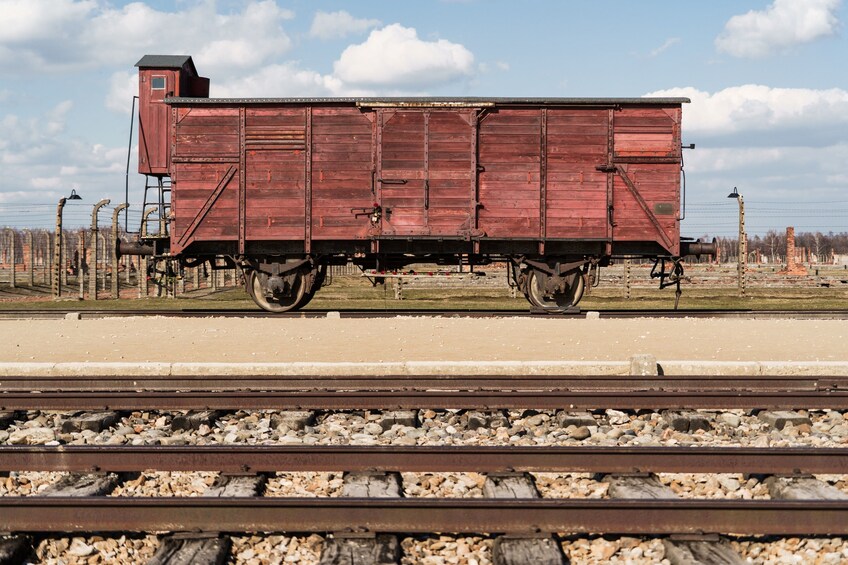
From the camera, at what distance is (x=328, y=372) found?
9.91m

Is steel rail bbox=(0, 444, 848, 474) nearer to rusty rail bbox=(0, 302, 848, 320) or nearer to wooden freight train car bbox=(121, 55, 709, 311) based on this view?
rusty rail bbox=(0, 302, 848, 320)

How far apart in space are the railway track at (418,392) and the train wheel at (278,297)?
771cm

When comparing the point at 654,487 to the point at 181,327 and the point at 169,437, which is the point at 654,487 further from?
the point at 181,327

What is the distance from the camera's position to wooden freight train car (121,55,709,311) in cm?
1645

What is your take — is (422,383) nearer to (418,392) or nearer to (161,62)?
(418,392)

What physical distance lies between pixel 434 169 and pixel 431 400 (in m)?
9.11

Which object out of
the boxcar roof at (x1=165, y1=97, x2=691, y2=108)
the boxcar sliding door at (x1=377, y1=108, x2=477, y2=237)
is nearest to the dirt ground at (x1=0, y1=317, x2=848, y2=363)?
the boxcar sliding door at (x1=377, y1=108, x2=477, y2=237)

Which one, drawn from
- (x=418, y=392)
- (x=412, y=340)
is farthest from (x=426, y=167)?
(x=418, y=392)

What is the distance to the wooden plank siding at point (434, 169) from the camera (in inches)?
648

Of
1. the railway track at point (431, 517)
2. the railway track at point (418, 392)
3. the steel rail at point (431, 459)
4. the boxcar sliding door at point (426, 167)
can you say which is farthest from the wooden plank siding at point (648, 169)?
the railway track at point (431, 517)

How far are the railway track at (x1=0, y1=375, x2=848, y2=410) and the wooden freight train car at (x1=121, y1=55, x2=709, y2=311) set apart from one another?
300 inches

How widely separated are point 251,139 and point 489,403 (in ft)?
34.3

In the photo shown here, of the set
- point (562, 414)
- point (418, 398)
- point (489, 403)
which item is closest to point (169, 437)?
point (418, 398)

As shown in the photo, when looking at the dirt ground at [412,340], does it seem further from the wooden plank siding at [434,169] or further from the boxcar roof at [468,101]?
the boxcar roof at [468,101]
